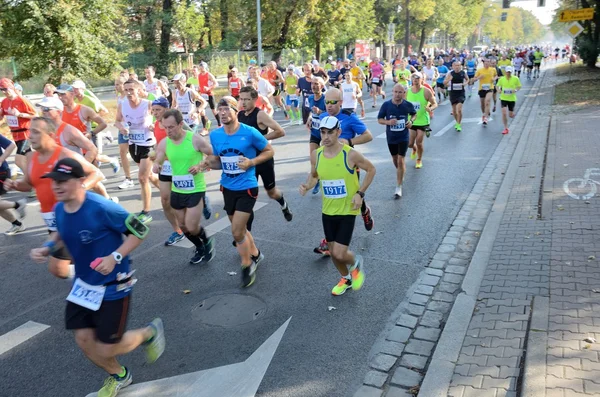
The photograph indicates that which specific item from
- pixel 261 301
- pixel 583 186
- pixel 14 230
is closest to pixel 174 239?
pixel 261 301

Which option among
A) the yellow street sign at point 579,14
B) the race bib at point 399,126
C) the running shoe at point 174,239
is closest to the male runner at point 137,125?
the running shoe at point 174,239

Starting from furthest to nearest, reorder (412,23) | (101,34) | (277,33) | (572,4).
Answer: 1. (412,23)
2. (572,4)
3. (277,33)
4. (101,34)

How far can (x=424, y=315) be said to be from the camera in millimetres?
4883

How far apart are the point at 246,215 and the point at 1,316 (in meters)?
2.64

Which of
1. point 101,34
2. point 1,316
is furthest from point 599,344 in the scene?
point 101,34

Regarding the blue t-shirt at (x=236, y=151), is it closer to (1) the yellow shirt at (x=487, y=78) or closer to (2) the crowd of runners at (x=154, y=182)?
(2) the crowd of runners at (x=154, y=182)

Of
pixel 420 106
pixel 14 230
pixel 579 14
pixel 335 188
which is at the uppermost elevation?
pixel 579 14

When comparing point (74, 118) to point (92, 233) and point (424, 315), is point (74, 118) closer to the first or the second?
point (92, 233)

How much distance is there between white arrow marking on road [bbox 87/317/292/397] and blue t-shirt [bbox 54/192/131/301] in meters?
0.84

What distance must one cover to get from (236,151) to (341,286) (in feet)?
6.02

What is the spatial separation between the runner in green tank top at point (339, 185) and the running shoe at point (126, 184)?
585cm

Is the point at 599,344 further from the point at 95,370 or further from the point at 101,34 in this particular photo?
the point at 101,34

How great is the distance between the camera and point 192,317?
16.0ft

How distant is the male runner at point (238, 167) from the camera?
17.9 feet
